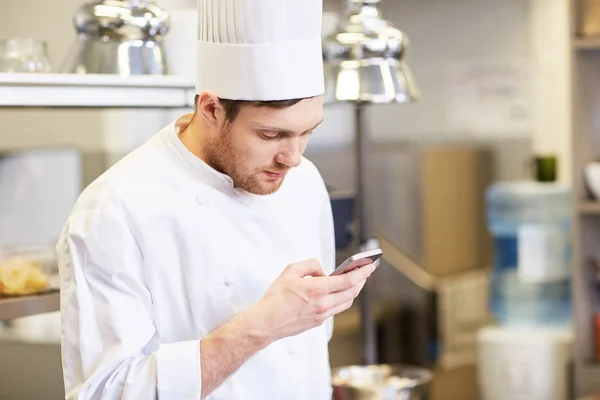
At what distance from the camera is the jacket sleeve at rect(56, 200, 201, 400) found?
148 centimetres

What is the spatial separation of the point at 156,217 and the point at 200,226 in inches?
3.3

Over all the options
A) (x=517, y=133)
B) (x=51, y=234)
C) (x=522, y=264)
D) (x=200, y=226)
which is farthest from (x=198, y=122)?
(x=517, y=133)

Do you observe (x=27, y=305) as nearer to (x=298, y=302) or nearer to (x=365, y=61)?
(x=298, y=302)

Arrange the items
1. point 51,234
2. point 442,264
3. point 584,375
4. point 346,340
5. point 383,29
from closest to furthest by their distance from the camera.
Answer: point 383,29, point 51,234, point 584,375, point 346,340, point 442,264

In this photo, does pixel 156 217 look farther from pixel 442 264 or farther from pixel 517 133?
pixel 517 133

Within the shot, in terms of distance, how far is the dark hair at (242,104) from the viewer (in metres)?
1.57

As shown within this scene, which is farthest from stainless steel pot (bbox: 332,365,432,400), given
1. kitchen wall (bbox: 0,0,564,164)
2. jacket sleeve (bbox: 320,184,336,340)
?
kitchen wall (bbox: 0,0,564,164)

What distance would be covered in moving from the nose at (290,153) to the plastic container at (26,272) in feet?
1.93

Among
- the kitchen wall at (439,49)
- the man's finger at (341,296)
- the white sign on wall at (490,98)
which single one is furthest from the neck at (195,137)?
the white sign on wall at (490,98)

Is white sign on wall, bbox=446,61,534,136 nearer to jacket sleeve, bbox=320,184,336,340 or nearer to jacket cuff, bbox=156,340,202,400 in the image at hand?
jacket sleeve, bbox=320,184,336,340

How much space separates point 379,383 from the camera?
251cm

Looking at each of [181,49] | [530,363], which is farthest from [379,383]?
[530,363]

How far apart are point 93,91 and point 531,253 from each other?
2.16 metres

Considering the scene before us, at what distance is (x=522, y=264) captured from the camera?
11.9 ft
